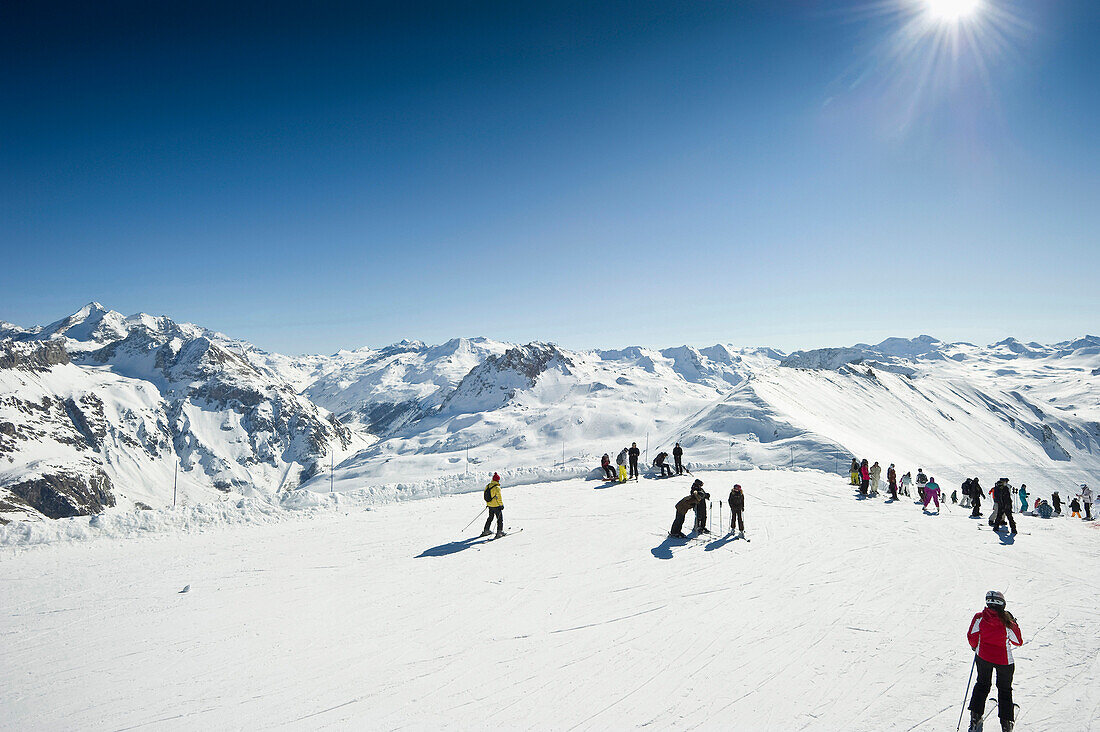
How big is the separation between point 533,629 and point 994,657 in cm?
684

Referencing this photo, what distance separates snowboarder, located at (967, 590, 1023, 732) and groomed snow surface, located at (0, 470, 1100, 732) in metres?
0.54

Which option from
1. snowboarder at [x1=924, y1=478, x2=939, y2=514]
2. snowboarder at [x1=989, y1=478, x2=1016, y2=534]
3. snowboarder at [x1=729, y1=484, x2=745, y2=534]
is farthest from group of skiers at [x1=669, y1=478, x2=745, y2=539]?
snowboarder at [x1=924, y1=478, x2=939, y2=514]

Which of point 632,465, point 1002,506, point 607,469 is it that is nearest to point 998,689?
point 1002,506

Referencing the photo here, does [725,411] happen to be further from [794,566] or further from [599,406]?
[599,406]

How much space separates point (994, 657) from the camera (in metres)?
6.92

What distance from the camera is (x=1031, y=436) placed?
114562mm

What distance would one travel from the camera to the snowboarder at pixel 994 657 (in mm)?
6762

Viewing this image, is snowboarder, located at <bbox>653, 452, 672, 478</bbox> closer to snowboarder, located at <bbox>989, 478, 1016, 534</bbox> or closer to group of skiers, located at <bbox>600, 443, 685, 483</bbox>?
group of skiers, located at <bbox>600, 443, 685, 483</bbox>

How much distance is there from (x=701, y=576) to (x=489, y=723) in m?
7.02

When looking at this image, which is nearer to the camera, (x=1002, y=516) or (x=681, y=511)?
(x=681, y=511)

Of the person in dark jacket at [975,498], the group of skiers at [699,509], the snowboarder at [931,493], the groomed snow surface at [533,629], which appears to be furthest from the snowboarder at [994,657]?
the snowboarder at [931,493]

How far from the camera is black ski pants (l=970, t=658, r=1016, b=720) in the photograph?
674 cm

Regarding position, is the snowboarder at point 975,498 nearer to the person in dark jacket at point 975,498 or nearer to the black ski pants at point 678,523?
the person in dark jacket at point 975,498

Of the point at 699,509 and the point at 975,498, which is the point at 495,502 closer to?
the point at 699,509
